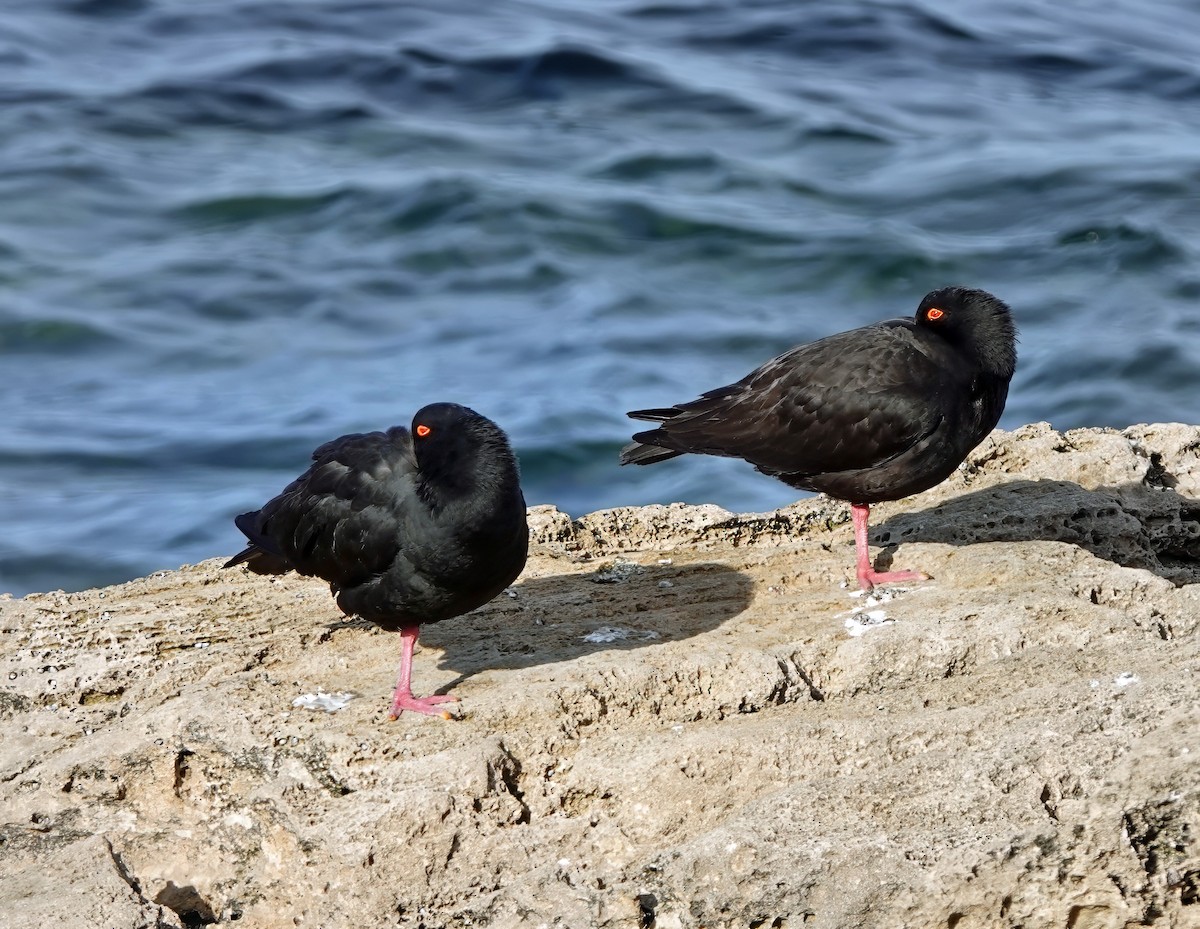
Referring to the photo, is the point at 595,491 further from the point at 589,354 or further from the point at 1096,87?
the point at 1096,87

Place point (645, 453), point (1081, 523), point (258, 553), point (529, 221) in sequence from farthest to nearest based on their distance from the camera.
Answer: point (529, 221) < point (645, 453) < point (1081, 523) < point (258, 553)

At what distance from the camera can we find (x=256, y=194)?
19688mm

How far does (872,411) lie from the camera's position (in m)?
7.14

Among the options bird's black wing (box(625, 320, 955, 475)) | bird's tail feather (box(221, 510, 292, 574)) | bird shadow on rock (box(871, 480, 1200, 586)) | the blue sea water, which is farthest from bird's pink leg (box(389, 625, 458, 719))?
the blue sea water

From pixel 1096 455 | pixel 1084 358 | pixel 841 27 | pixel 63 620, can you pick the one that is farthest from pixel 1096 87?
pixel 63 620

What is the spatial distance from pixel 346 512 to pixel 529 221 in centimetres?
1369

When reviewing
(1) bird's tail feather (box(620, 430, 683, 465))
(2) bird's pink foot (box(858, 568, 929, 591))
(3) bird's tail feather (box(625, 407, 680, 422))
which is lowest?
(2) bird's pink foot (box(858, 568, 929, 591))

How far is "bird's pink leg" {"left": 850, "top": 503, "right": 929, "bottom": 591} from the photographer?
665cm

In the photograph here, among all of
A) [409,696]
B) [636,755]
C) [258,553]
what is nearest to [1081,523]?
[636,755]

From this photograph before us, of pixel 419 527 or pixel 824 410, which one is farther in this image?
pixel 824 410

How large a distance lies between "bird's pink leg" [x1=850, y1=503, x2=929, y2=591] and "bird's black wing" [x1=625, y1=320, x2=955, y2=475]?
0.71 ft

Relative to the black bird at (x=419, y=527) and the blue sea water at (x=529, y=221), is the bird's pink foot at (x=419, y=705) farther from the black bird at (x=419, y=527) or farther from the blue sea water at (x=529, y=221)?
the blue sea water at (x=529, y=221)

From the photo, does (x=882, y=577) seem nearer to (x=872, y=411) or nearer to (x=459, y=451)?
(x=872, y=411)

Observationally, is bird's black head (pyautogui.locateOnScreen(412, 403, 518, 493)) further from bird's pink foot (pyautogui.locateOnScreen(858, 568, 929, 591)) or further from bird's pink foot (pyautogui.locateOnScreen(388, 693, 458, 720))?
bird's pink foot (pyautogui.locateOnScreen(858, 568, 929, 591))
